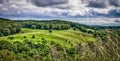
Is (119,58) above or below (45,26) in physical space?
above

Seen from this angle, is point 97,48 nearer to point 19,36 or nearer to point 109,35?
point 109,35

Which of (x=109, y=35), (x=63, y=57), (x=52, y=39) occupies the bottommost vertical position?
(x=52, y=39)

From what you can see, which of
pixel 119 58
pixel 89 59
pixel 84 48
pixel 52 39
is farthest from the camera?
pixel 52 39

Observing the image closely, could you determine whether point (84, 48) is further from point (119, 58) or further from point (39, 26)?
point (39, 26)

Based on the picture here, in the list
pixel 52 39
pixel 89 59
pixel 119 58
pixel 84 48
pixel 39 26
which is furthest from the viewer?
pixel 39 26

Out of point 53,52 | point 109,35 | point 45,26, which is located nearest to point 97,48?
point 109,35

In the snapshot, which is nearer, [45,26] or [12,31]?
[12,31]

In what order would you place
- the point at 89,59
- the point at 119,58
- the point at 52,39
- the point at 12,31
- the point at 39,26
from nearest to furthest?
the point at 119,58 → the point at 89,59 → the point at 52,39 → the point at 12,31 → the point at 39,26

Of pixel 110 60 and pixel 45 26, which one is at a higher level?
pixel 110 60

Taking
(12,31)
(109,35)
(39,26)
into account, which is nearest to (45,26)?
(39,26)
